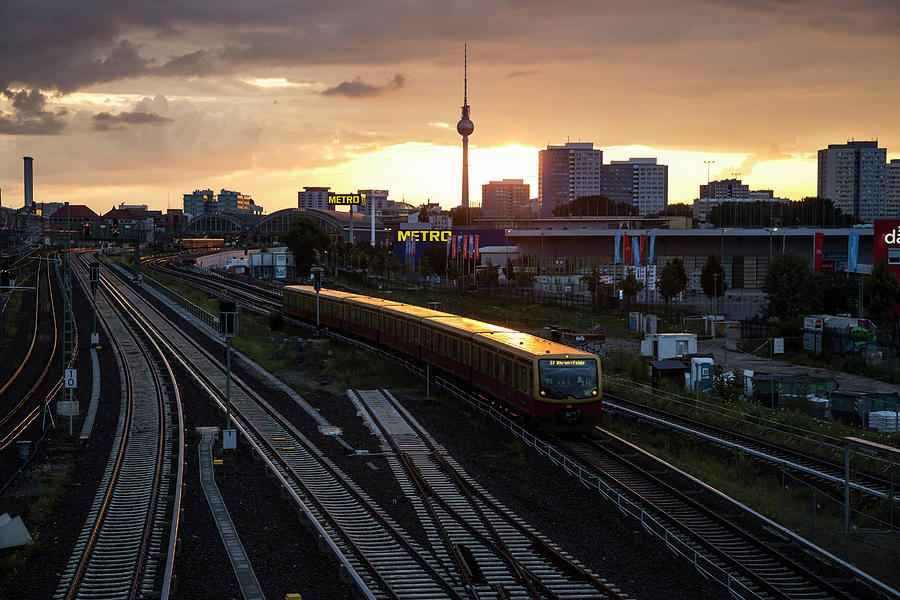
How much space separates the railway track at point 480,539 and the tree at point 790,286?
4479 cm

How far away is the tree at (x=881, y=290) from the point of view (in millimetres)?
56094

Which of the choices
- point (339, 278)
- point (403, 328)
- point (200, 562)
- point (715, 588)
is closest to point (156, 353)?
point (403, 328)

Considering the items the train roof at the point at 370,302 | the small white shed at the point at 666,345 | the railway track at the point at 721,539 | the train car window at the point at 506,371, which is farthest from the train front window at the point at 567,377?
the train roof at the point at 370,302

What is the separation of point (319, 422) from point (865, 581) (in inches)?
720

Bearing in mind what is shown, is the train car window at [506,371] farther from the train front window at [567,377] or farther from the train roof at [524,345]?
the train front window at [567,377]

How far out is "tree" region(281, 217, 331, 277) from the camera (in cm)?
10475

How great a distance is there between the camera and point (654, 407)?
104ft

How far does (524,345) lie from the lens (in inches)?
1027

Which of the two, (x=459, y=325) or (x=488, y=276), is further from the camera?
(x=488, y=276)

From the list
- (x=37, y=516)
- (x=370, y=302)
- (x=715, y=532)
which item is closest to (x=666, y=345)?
(x=370, y=302)

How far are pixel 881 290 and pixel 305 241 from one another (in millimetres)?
67703

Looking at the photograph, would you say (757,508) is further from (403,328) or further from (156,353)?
(156,353)

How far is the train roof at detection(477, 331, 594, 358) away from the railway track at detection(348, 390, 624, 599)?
386 cm

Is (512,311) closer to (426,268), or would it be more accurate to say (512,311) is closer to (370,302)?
(370,302)
